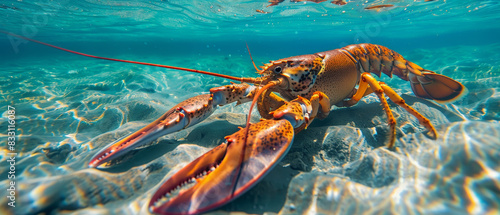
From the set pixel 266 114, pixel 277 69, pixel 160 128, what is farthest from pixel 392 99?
pixel 160 128

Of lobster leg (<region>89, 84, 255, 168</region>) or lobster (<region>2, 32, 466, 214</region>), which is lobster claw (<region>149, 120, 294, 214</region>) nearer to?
lobster (<region>2, 32, 466, 214</region>)

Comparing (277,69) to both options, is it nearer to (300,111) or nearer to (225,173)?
(300,111)

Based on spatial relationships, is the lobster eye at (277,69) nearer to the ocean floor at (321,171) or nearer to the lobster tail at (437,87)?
the ocean floor at (321,171)

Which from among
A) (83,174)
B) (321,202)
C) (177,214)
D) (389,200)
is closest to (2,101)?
(83,174)

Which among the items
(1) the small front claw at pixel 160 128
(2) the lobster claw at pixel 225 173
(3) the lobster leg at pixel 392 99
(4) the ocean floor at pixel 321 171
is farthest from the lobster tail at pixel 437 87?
(1) the small front claw at pixel 160 128

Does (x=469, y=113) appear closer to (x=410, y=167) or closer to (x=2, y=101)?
(x=410, y=167)

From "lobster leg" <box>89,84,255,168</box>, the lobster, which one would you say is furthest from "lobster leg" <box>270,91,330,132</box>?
"lobster leg" <box>89,84,255,168</box>

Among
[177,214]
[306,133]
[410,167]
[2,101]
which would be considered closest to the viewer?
[177,214]
